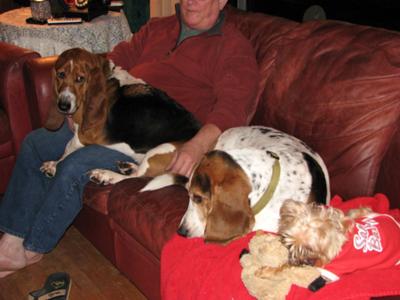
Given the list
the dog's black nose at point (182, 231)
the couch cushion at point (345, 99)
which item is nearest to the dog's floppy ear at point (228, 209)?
the dog's black nose at point (182, 231)

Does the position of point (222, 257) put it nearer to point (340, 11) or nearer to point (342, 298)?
point (342, 298)

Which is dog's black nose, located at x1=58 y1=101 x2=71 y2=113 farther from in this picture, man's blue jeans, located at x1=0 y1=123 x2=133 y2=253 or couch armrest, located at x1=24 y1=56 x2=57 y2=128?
couch armrest, located at x1=24 y1=56 x2=57 y2=128

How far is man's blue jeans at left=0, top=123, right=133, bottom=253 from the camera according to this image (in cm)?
272

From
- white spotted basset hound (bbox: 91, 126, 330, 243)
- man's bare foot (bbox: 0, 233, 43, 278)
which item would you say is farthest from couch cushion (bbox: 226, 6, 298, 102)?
man's bare foot (bbox: 0, 233, 43, 278)

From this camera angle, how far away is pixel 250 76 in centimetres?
288

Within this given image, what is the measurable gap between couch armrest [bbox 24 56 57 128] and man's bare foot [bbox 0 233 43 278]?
93cm

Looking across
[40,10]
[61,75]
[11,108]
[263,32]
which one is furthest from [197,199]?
[40,10]

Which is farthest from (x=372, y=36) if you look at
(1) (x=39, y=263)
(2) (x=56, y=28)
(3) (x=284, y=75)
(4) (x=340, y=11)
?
(4) (x=340, y=11)

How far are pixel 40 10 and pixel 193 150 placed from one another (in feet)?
9.07

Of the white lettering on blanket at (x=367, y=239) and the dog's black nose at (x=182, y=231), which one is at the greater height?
the white lettering on blanket at (x=367, y=239)

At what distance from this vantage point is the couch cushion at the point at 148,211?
2.31m

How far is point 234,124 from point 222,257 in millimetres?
1008

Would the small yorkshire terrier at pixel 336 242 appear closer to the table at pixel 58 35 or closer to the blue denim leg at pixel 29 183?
the blue denim leg at pixel 29 183

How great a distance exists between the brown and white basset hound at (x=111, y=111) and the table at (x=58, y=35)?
154 cm
